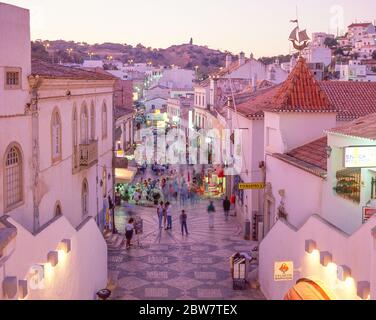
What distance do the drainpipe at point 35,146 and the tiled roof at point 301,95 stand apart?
9991 mm

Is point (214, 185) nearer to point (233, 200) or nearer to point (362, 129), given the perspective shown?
point (233, 200)

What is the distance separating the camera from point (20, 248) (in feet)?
39.4

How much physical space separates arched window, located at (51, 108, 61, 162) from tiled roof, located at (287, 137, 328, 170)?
792 centimetres

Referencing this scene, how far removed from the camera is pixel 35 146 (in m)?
16.2

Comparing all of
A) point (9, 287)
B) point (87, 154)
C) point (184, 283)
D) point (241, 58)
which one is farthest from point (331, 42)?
point (9, 287)

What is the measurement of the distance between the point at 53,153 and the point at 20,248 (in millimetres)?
6961

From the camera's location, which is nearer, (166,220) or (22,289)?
(22,289)

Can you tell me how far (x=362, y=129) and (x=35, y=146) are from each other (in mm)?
8423

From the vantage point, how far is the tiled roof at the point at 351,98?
83.9 feet

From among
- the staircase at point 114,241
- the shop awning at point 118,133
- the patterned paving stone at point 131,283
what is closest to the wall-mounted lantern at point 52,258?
the patterned paving stone at point 131,283

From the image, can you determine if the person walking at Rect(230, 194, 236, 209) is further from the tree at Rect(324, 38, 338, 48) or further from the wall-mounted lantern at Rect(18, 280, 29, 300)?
the tree at Rect(324, 38, 338, 48)

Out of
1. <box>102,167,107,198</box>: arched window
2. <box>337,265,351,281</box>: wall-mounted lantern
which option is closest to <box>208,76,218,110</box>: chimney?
<box>102,167,107,198</box>: arched window

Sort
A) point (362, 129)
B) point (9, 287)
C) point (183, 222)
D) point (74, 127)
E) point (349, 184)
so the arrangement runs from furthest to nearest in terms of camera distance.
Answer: point (183, 222)
point (74, 127)
point (349, 184)
point (362, 129)
point (9, 287)
